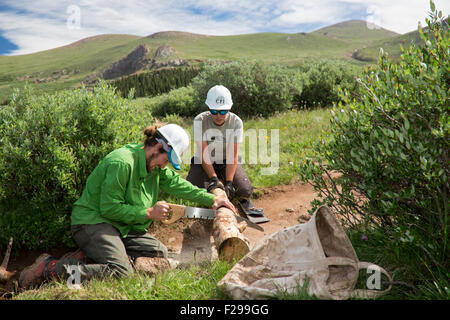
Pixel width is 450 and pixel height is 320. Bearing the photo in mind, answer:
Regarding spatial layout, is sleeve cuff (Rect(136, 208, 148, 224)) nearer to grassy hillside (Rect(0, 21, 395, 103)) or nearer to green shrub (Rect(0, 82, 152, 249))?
green shrub (Rect(0, 82, 152, 249))

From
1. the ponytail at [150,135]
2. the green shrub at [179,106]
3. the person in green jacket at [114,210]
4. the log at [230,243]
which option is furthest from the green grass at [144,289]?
the green shrub at [179,106]

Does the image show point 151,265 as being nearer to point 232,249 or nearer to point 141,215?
point 141,215

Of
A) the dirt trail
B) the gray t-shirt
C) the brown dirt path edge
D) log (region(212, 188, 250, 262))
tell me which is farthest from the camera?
the gray t-shirt

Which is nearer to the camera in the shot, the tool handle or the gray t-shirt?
the tool handle

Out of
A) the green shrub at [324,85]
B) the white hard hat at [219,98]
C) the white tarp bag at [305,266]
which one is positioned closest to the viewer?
the white tarp bag at [305,266]

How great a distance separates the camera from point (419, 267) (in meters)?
3.12

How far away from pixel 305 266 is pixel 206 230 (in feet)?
9.34

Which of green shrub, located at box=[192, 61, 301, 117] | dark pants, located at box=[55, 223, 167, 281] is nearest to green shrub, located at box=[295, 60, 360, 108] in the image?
green shrub, located at box=[192, 61, 301, 117]

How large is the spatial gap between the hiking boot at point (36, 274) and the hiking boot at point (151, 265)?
1117 mm

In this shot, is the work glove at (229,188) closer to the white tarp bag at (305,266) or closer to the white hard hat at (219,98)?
the white hard hat at (219,98)

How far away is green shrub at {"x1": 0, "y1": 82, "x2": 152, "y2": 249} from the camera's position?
467cm

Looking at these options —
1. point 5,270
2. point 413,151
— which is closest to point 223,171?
point 5,270

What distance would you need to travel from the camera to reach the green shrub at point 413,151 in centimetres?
287
